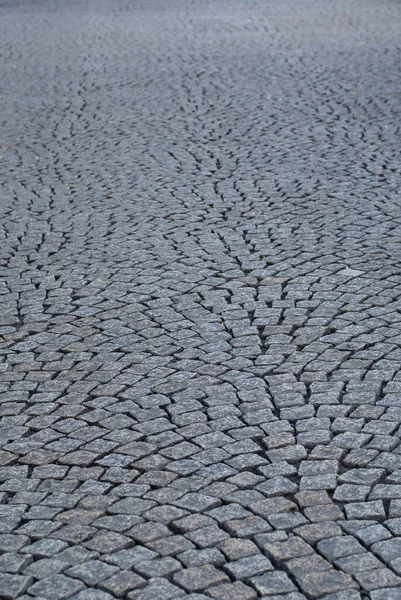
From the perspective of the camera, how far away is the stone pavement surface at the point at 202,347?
3584mm

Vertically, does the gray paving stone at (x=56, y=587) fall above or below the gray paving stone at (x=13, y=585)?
above

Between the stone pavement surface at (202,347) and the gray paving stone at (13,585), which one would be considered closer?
the gray paving stone at (13,585)

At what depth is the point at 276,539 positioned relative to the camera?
11.9 ft

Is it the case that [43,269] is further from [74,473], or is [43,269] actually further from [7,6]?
[7,6]

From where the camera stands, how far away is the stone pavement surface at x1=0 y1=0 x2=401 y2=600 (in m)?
3.58

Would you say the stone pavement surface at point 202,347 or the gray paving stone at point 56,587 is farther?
the stone pavement surface at point 202,347

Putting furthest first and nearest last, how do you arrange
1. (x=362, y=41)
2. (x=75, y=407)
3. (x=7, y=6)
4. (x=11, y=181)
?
(x=7, y=6)
(x=362, y=41)
(x=11, y=181)
(x=75, y=407)

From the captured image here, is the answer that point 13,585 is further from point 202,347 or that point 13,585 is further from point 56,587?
point 202,347

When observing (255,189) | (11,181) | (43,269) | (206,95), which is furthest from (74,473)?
(206,95)

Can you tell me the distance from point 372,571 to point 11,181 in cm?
641

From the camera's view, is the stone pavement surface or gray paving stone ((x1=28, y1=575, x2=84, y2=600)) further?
the stone pavement surface

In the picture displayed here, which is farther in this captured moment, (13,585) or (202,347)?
(202,347)

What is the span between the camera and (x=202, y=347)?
534cm

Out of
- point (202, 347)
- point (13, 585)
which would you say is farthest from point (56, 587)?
point (202, 347)
